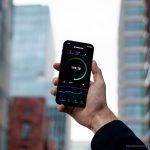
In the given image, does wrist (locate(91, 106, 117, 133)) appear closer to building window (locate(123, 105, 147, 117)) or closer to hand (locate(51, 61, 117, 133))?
hand (locate(51, 61, 117, 133))

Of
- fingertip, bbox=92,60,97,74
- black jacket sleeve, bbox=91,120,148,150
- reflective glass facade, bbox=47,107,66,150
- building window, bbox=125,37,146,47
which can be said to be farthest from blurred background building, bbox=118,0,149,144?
black jacket sleeve, bbox=91,120,148,150

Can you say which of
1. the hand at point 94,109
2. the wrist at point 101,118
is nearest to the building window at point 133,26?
the hand at point 94,109

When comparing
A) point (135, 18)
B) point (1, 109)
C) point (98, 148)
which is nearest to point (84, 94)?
point (98, 148)

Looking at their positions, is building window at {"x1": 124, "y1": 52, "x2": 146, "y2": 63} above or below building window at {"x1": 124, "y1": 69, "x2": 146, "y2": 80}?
above

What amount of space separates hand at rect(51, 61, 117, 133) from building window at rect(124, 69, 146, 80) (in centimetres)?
11227

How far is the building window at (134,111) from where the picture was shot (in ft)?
364

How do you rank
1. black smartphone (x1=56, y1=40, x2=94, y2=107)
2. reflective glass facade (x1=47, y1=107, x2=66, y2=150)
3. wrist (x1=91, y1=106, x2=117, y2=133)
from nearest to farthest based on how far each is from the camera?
wrist (x1=91, y1=106, x2=117, y2=133) < black smartphone (x1=56, y1=40, x2=94, y2=107) < reflective glass facade (x1=47, y1=107, x2=66, y2=150)

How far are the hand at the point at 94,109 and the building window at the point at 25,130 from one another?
7494 centimetres

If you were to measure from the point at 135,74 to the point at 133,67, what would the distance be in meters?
1.32

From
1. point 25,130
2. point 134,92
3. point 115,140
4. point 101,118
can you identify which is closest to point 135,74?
point 134,92

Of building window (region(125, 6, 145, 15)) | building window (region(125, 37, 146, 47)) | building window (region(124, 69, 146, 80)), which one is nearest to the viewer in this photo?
building window (region(124, 69, 146, 80))

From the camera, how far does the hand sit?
296cm

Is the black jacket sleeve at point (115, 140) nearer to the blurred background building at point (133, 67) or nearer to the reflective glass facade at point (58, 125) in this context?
the blurred background building at point (133, 67)

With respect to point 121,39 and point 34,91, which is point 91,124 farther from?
point 34,91
